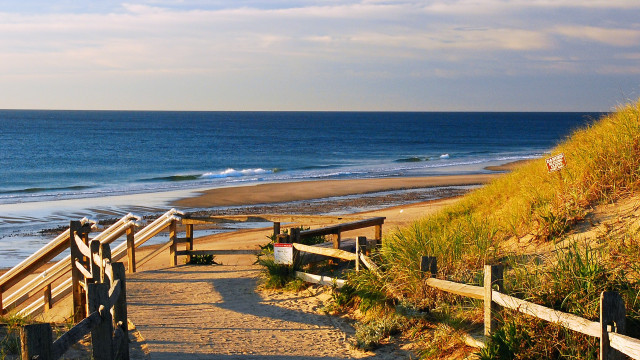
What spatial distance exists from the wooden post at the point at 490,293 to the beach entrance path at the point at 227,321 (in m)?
1.28

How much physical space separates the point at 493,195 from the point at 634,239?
479 centimetres

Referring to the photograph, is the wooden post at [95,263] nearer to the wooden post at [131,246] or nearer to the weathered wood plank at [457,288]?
the wooden post at [131,246]

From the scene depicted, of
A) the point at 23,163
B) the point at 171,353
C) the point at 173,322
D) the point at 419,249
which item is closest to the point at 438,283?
the point at 419,249

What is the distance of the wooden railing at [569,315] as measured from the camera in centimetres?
507

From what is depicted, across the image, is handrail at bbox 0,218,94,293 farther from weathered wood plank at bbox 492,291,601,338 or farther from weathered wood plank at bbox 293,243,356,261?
weathered wood plank at bbox 492,291,601,338

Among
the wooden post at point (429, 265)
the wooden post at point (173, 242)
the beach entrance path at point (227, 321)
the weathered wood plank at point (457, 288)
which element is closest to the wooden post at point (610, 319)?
the weathered wood plank at point (457, 288)

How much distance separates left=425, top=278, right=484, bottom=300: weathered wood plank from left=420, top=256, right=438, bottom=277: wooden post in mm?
134

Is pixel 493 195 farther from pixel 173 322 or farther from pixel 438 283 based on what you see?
pixel 173 322

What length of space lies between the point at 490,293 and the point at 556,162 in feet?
14.4

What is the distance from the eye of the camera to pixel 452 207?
41.4ft

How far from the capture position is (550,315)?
5.77 meters

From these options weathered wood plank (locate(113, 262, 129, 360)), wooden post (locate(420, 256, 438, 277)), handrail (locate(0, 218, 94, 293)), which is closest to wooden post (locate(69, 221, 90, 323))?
handrail (locate(0, 218, 94, 293))

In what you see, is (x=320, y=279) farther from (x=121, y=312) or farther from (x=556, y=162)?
(x=556, y=162)

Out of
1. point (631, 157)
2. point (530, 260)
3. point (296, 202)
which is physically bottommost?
point (296, 202)
